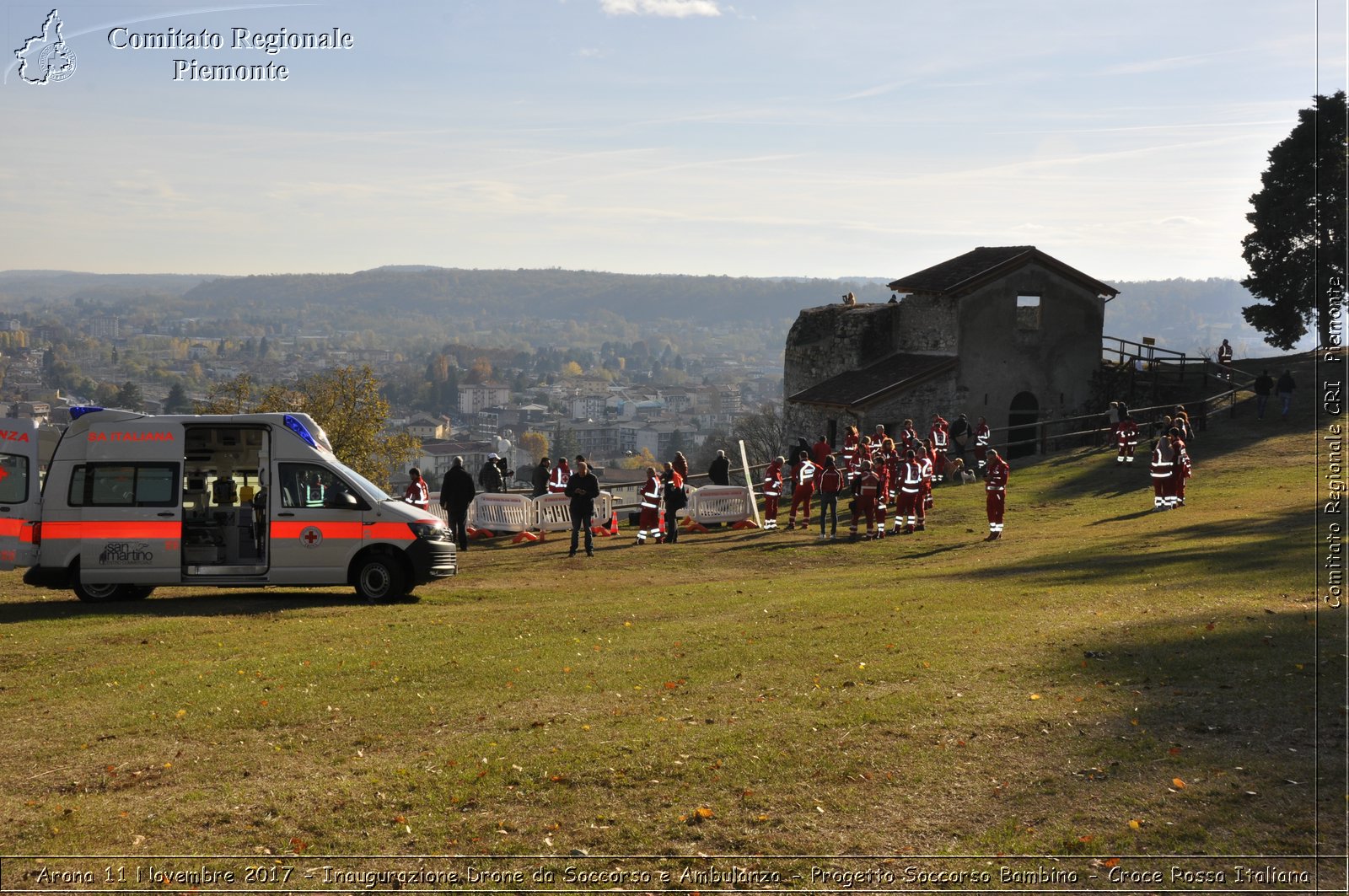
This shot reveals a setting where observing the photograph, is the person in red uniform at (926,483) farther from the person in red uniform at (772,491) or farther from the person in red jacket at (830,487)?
the person in red uniform at (772,491)

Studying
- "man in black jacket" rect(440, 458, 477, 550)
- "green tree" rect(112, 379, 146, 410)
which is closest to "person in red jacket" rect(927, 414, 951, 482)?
"man in black jacket" rect(440, 458, 477, 550)

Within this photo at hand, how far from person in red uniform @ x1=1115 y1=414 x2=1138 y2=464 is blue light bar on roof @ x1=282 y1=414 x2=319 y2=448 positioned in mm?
23698

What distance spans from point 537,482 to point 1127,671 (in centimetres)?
1913

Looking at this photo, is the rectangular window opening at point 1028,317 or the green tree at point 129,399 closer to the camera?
the rectangular window opening at point 1028,317

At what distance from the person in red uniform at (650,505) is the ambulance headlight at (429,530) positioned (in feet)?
27.2

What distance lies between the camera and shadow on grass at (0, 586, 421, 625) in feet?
50.9

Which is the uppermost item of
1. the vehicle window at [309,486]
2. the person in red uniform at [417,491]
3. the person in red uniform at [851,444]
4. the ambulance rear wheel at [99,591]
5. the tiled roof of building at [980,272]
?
the tiled roof of building at [980,272]

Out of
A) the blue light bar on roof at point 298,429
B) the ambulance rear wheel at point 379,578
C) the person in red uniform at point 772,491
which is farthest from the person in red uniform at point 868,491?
the blue light bar on roof at point 298,429

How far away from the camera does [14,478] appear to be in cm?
1595

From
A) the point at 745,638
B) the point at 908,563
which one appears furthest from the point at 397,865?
the point at 908,563

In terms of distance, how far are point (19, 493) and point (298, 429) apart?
3743mm

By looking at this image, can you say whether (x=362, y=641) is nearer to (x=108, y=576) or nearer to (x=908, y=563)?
(x=108, y=576)

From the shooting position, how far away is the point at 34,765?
9.10 meters

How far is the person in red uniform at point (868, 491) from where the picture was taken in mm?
24312
